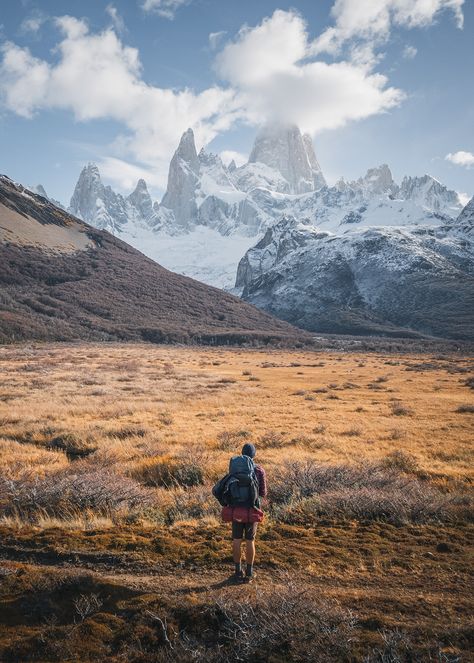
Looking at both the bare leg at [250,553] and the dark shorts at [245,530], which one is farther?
the dark shorts at [245,530]

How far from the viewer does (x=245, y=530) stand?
6598 millimetres

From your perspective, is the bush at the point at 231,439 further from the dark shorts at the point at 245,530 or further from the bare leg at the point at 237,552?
the bare leg at the point at 237,552

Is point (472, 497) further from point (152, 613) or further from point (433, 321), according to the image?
point (433, 321)

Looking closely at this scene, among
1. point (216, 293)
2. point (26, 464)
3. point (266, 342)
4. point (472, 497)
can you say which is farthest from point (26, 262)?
point (472, 497)

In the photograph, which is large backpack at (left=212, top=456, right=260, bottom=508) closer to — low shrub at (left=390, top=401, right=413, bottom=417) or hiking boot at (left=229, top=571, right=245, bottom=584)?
hiking boot at (left=229, top=571, right=245, bottom=584)

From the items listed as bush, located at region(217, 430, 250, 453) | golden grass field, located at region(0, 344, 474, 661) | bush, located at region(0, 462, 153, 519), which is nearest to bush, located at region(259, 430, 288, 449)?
golden grass field, located at region(0, 344, 474, 661)

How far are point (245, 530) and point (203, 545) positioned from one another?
1.26 m

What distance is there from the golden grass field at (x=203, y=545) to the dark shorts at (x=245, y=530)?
0.60 metres

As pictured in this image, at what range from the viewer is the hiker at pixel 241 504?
637 cm

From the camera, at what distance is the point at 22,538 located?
7.48 m

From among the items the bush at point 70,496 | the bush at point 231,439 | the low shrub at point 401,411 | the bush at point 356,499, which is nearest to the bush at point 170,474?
the bush at point 70,496

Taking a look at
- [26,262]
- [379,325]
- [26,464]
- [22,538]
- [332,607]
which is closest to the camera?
[332,607]

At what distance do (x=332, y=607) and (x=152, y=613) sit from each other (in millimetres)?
2221

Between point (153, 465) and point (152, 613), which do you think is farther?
point (153, 465)
